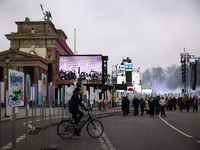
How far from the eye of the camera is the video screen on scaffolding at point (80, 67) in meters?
59.7

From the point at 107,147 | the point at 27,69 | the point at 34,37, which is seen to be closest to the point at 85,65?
the point at 27,69

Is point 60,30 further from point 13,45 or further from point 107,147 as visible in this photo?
point 107,147

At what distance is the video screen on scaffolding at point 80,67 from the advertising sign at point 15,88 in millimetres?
49797

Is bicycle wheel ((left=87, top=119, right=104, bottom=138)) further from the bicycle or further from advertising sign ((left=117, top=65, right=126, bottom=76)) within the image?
advertising sign ((left=117, top=65, right=126, bottom=76))

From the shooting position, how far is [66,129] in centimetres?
1304

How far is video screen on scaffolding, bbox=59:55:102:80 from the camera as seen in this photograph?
5969 centimetres

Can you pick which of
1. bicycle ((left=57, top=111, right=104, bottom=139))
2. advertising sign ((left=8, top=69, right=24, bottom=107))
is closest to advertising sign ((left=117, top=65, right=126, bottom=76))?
bicycle ((left=57, top=111, right=104, bottom=139))

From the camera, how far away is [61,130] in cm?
1290

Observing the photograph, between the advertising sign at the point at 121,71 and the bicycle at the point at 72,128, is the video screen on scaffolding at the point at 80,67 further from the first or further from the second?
the bicycle at the point at 72,128

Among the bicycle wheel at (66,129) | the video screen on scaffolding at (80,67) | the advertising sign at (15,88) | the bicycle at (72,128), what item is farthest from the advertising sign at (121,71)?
the advertising sign at (15,88)

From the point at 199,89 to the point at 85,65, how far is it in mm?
52230

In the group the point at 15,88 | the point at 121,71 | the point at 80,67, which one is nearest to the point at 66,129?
the point at 15,88

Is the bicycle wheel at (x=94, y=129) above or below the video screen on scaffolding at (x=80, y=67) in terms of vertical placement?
below

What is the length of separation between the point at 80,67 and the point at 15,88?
5131 centimetres
